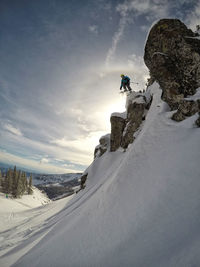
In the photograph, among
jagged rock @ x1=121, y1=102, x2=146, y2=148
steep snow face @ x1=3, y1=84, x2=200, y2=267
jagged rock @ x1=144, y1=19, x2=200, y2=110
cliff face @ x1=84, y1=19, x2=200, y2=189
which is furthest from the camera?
jagged rock @ x1=121, y1=102, x2=146, y2=148

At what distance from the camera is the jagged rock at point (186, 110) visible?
19.4 ft

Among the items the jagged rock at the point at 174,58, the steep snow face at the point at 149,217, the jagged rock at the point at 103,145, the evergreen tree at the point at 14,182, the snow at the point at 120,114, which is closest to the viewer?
the steep snow face at the point at 149,217

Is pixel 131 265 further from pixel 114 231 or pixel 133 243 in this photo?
pixel 114 231

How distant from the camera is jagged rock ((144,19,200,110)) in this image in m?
6.99

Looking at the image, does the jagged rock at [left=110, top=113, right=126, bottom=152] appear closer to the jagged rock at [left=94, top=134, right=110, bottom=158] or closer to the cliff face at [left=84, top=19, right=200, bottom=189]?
the jagged rock at [left=94, top=134, right=110, bottom=158]

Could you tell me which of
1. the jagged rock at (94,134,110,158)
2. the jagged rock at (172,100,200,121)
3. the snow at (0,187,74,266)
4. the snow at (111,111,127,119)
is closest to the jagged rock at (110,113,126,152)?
the snow at (111,111,127,119)

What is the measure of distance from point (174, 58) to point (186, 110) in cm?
394

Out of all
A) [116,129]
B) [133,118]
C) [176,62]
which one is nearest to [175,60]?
[176,62]

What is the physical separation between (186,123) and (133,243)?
17.7ft

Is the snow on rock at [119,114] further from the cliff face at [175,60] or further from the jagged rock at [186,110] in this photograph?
the jagged rock at [186,110]

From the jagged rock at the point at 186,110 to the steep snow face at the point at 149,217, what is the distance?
459 mm

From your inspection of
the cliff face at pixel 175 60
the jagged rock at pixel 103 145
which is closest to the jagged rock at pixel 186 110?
the cliff face at pixel 175 60

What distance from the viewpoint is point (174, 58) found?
7602 mm

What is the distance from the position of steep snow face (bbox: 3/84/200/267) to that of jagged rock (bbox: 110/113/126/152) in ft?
30.2
